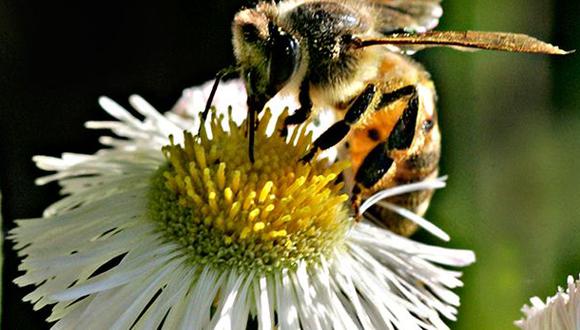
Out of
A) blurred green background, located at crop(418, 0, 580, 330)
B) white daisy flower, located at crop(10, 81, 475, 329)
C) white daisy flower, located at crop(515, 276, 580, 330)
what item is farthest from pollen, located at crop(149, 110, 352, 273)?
blurred green background, located at crop(418, 0, 580, 330)

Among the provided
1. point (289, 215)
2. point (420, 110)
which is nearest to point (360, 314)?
point (289, 215)

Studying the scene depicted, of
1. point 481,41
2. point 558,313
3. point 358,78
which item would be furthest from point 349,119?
point 558,313

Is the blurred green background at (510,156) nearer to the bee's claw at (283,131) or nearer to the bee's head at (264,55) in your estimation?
the bee's claw at (283,131)

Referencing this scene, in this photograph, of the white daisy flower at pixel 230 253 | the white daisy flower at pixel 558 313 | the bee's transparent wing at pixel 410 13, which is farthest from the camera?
the bee's transparent wing at pixel 410 13

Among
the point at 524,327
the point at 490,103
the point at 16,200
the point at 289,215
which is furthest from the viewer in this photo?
the point at 490,103

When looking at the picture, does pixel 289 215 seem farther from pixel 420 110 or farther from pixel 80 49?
pixel 80 49

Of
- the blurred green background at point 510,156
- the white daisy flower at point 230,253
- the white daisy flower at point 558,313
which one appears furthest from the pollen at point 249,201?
the blurred green background at point 510,156

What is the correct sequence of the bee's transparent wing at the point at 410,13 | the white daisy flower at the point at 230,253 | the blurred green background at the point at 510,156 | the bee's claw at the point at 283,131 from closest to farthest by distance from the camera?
the white daisy flower at the point at 230,253 < the bee's claw at the point at 283,131 < the bee's transparent wing at the point at 410,13 < the blurred green background at the point at 510,156

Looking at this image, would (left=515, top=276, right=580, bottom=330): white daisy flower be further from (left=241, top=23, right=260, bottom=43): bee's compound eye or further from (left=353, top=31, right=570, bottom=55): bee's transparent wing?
(left=241, top=23, right=260, bottom=43): bee's compound eye

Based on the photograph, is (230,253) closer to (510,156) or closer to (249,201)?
(249,201)
